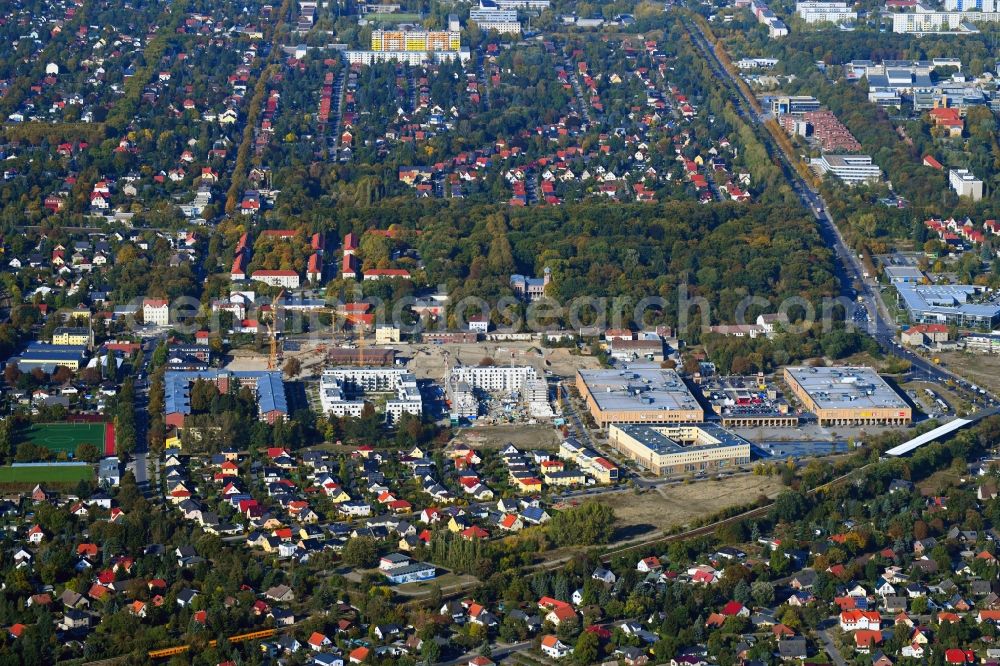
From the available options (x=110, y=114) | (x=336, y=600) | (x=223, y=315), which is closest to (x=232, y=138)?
(x=110, y=114)

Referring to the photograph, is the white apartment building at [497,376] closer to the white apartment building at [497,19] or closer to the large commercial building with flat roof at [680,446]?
the large commercial building with flat roof at [680,446]

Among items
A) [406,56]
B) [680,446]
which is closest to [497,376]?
[680,446]

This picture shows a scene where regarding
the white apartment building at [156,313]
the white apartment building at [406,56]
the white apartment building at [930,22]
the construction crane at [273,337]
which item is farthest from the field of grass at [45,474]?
the white apartment building at [930,22]

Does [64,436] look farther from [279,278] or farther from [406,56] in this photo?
[406,56]

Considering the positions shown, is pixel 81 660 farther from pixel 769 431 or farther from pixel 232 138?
pixel 232 138

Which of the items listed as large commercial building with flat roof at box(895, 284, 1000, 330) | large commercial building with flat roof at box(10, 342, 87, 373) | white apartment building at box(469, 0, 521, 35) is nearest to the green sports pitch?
large commercial building with flat roof at box(10, 342, 87, 373)

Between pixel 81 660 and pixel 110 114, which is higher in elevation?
pixel 110 114
